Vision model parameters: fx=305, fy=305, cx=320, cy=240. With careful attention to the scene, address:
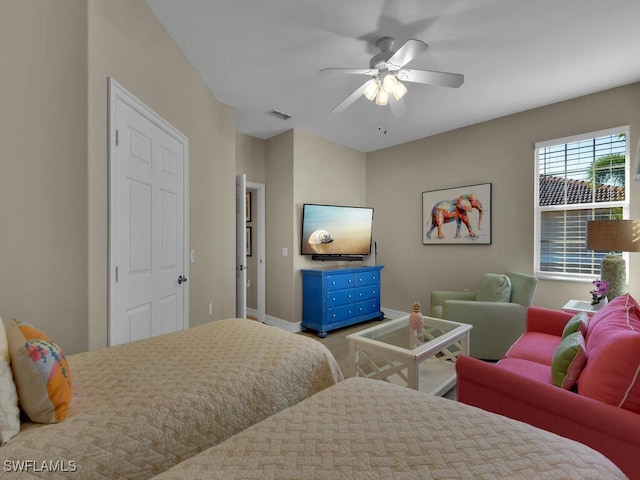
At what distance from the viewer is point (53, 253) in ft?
4.57

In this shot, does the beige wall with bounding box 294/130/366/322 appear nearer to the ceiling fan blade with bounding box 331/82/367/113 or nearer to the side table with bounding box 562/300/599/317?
the ceiling fan blade with bounding box 331/82/367/113

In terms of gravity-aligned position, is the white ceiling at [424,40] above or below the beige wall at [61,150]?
above

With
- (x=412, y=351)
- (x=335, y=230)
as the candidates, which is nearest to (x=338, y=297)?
(x=335, y=230)

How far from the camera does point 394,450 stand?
0.75 m

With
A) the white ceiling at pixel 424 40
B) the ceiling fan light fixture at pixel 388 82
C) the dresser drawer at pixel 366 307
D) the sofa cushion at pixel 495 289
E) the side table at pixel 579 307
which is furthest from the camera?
the dresser drawer at pixel 366 307

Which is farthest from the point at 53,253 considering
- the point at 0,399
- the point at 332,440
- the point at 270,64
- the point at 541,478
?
the point at 270,64

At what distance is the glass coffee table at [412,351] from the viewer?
1.97 m

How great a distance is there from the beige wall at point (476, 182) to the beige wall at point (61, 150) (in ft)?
Result: 11.7

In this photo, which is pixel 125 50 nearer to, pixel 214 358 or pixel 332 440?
pixel 214 358

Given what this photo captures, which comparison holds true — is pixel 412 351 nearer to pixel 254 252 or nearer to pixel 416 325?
pixel 416 325

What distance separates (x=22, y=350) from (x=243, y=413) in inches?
27.3

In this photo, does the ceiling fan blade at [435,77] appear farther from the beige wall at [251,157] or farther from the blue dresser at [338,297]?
the beige wall at [251,157]

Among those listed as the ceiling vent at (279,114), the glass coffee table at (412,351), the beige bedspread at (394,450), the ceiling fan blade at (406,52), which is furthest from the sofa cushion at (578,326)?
the ceiling vent at (279,114)

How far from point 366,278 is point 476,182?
1.91 metres
